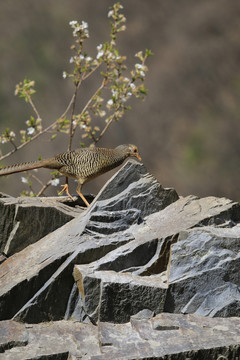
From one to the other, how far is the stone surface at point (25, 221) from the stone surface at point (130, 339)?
59 cm

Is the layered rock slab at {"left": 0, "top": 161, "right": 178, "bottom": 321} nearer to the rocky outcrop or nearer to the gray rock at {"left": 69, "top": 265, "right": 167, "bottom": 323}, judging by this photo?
the rocky outcrop

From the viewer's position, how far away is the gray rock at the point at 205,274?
285cm

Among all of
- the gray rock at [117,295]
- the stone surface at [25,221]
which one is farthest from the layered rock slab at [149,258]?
the stone surface at [25,221]

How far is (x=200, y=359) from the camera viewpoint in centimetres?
257

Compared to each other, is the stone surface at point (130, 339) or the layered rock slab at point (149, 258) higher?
the layered rock slab at point (149, 258)

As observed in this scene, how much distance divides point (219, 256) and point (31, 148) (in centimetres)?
278

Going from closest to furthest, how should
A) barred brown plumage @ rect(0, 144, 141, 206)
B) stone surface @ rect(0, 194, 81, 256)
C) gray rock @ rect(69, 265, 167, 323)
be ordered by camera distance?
gray rock @ rect(69, 265, 167, 323)
stone surface @ rect(0, 194, 81, 256)
barred brown plumage @ rect(0, 144, 141, 206)

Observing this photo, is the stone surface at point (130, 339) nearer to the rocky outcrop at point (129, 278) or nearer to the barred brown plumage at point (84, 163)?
the rocky outcrop at point (129, 278)

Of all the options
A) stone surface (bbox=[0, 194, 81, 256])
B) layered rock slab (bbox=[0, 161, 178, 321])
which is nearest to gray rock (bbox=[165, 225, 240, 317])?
layered rock slab (bbox=[0, 161, 178, 321])

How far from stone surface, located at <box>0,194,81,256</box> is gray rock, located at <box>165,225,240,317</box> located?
80 centimetres

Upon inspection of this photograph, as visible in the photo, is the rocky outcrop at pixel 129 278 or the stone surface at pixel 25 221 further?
the stone surface at pixel 25 221

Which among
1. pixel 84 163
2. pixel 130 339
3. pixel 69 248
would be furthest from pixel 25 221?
pixel 130 339

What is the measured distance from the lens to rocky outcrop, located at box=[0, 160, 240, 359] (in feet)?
8.79

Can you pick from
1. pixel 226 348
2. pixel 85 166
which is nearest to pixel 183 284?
pixel 226 348
